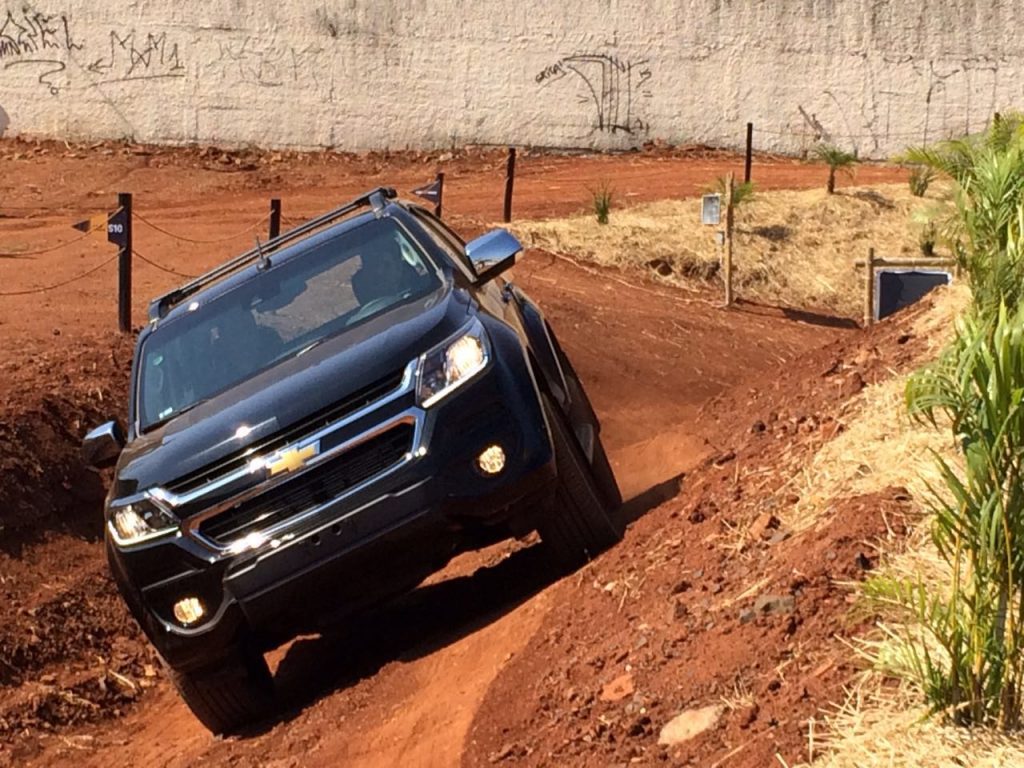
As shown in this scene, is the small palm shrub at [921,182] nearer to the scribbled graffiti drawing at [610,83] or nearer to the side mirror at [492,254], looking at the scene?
the scribbled graffiti drawing at [610,83]

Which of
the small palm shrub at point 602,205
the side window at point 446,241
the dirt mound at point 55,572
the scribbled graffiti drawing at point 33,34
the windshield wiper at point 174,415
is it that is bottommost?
the dirt mound at point 55,572

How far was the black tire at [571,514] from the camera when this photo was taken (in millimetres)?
7152

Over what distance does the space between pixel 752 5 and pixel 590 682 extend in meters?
26.0

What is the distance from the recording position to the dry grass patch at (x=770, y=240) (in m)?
21.0

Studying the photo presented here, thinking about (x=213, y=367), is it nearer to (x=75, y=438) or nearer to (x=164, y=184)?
(x=75, y=438)

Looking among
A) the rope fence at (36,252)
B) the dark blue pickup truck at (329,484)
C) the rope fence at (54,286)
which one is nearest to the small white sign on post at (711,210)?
the rope fence at (54,286)

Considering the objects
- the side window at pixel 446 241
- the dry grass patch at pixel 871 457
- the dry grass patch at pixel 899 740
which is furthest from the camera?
the side window at pixel 446 241

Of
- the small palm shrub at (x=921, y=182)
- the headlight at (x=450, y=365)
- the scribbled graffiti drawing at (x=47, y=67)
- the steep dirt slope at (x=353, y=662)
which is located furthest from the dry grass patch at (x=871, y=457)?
the scribbled graffiti drawing at (x=47, y=67)

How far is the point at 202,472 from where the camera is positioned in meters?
6.77

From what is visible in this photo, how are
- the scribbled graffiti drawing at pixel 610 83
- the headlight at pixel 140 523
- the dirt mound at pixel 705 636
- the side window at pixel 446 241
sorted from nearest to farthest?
the dirt mound at pixel 705 636 < the headlight at pixel 140 523 < the side window at pixel 446 241 < the scribbled graffiti drawing at pixel 610 83

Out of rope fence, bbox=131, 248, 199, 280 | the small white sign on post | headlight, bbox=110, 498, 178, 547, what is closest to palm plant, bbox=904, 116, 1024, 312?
headlight, bbox=110, 498, 178, 547

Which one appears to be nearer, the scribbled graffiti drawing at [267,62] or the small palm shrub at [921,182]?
the small palm shrub at [921,182]

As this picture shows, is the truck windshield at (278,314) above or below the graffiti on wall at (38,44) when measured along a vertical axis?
below

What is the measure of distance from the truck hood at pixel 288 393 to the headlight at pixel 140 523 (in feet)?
0.27
